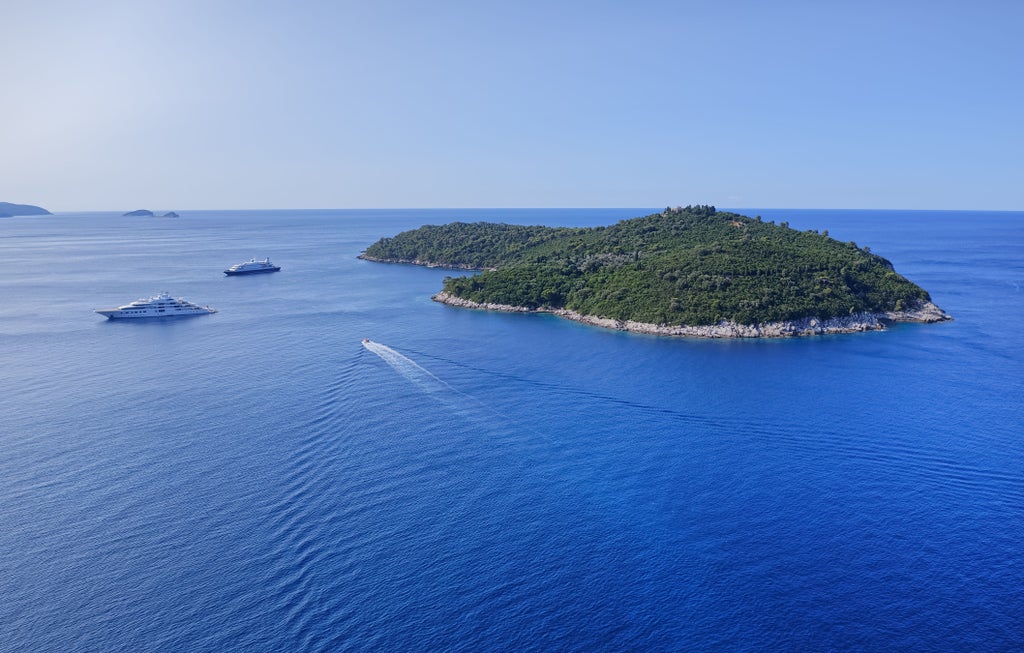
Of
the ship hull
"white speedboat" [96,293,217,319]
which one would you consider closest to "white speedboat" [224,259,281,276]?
the ship hull

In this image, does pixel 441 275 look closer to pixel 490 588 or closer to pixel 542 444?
pixel 542 444

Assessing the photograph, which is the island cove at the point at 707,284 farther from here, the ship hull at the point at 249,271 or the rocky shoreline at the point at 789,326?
the ship hull at the point at 249,271

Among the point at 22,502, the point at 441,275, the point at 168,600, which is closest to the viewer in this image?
the point at 168,600

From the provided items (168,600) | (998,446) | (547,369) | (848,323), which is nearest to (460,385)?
(547,369)

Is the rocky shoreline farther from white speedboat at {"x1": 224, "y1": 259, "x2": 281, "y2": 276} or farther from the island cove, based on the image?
white speedboat at {"x1": 224, "y1": 259, "x2": 281, "y2": 276}

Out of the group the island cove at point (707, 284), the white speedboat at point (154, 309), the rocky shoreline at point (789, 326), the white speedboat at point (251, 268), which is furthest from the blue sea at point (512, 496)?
the white speedboat at point (251, 268)

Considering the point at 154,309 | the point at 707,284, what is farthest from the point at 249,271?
the point at 707,284
